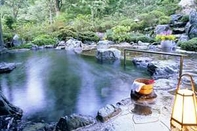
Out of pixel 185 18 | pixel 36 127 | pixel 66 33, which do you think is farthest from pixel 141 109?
pixel 66 33

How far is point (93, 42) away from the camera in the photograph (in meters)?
15.5

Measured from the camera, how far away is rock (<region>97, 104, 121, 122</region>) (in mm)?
3787

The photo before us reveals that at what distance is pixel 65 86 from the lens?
6473mm

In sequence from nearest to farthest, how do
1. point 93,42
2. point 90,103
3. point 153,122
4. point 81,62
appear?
point 153,122 → point 90,103 → point 81,62 → point 93,42

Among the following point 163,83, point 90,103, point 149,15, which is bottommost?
point 90,103

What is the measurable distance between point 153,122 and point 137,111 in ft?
1.59

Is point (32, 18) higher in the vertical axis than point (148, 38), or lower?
higher

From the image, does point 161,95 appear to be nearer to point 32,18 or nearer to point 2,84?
point 2,84

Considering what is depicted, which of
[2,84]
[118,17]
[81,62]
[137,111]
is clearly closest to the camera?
Result: [137,111]

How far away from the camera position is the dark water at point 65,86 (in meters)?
4.95

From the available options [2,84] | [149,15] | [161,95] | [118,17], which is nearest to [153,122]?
[161,95]

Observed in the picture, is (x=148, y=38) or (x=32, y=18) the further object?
(x=32, y=18)

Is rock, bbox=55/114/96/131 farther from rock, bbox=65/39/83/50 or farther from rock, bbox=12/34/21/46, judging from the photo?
rock, bbox=12/34/21/46

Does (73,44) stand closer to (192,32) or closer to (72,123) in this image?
(192,32)
